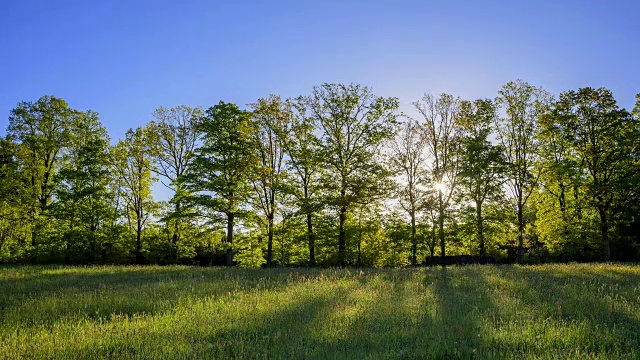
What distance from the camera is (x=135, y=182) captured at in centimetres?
3369

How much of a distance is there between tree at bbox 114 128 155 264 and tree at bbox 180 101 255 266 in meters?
6.24

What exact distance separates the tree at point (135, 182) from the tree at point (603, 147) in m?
35.1

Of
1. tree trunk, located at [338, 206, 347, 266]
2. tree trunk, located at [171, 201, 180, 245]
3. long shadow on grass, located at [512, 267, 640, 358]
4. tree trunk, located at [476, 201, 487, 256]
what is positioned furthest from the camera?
tree trunk, located at [171, 201, 180, 245]

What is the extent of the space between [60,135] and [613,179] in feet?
147

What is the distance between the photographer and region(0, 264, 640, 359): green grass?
5207 millimetres

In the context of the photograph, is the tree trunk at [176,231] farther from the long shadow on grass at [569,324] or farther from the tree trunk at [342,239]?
the long shadow on grass at [569,324]

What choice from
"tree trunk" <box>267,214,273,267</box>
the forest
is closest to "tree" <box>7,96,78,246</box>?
the forest

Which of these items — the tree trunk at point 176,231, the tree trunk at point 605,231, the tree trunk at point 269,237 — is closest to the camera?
the tree trunk at point 605,231

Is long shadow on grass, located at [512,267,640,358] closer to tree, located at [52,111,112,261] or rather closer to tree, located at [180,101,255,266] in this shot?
tree, located at [180,101,255,266]

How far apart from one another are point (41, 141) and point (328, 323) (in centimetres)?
3522

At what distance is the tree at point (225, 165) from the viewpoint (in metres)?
29.3

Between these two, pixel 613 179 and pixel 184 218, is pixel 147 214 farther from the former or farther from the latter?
pixel 613 179

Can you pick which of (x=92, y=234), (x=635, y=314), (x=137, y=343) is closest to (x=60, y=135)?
(x=92, y=234)

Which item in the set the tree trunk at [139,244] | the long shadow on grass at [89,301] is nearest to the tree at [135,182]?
the tree trunk at [139,244]
